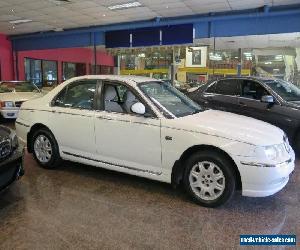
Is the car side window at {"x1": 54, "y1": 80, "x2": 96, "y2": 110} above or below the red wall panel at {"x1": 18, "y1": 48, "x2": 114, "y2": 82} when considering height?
below

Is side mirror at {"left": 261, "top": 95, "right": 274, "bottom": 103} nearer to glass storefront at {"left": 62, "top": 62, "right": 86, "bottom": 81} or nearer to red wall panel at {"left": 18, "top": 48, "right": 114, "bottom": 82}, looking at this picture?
red wall panel at {"left": 18, "top": 48, "right": 114, "bottom": 82}

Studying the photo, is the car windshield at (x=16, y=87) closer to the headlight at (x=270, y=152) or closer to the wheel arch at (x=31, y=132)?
the wheel arch at (x=31, y=132)

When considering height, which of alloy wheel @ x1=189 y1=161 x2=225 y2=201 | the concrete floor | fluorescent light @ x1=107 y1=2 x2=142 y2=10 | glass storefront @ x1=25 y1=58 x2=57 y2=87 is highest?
fluorescent light @ x1=107 y1=2 x2=142 y2=10

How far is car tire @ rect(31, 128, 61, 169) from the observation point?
462cm

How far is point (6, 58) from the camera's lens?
1573 cm

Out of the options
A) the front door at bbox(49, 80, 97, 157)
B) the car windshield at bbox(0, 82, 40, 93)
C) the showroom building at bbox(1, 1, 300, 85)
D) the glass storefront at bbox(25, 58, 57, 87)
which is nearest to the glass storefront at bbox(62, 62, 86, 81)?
the showroom building at bbox(1, 1, 300, 85)

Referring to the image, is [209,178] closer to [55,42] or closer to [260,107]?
[260,107]

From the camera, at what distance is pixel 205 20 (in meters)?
10.5

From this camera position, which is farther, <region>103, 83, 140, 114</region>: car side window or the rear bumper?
the rear bumper

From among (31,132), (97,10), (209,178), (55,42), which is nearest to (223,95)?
(209,178)

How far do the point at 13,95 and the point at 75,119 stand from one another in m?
5.89

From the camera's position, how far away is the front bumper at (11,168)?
3240mm

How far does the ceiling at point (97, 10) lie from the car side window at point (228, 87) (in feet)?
11.2

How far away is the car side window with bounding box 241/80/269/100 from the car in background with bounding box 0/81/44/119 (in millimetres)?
5957
